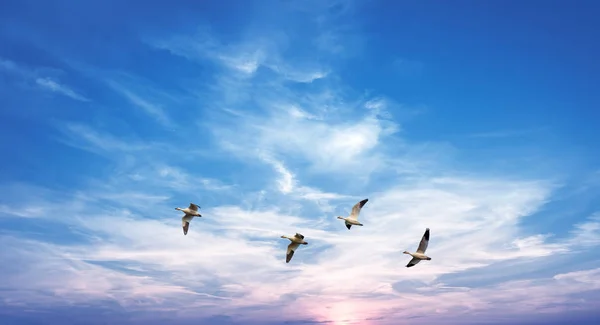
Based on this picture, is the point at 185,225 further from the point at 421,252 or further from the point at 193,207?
the point at 421,252

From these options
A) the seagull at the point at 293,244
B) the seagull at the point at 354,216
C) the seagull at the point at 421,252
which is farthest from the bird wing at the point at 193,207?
the seagull at the point at 421,252

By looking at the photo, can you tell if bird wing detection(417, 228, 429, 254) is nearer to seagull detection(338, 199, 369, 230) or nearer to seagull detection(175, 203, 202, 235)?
seagull detection(338, 199, 369, 230)

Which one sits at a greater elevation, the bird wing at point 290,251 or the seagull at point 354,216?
the seagull at point 354,216

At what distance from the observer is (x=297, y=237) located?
257 ft

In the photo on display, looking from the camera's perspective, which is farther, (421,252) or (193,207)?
(193,207)

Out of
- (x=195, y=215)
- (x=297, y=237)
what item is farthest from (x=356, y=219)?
(x=195, y=215)

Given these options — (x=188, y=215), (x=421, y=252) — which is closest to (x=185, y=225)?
(x=188, y=215)

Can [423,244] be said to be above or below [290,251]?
above

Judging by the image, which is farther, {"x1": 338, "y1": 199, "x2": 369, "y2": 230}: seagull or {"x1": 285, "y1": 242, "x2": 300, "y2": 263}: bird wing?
{"x1": 338, "y1": 199, "x2": 369, "y2": 230}: seagull

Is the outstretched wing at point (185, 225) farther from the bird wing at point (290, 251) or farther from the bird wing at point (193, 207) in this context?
the bird wing at point (290, 251)

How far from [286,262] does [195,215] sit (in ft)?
62.3

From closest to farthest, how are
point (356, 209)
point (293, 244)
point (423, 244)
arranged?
point (293, 244), point (423, 244), point (356, 209)

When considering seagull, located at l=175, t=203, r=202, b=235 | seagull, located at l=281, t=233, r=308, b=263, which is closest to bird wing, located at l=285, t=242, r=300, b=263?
seagull, located at l=281, t=233, r=308, b=263

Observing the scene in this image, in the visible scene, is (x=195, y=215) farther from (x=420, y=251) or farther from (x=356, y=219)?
(x=420, y=251)
